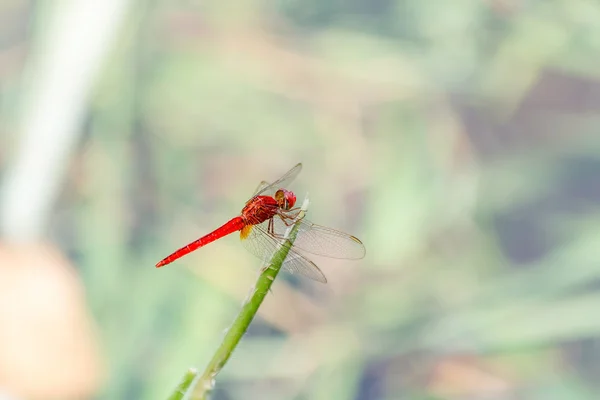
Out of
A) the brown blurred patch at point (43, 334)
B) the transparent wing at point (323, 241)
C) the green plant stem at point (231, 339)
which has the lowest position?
the green plant stem at point (231, 339)

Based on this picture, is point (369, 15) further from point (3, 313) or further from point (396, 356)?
point (3, 313)

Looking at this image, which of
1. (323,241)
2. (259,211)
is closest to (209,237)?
(259,211)

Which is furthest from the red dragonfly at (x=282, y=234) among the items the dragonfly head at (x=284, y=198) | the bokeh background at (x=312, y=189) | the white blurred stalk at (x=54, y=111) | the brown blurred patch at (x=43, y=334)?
the white blurred stalk at (x=54, y=111)

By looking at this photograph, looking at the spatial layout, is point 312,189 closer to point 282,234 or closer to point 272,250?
point 282,234

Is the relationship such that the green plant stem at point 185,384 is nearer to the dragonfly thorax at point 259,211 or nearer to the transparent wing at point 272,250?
the transparent wing at point 272,250

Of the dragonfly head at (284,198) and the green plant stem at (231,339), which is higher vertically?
the dragonfly head at (284,198)

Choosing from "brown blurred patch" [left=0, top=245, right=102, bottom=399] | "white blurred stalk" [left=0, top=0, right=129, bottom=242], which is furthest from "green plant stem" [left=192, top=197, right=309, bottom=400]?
"white blurred stalk" [left=0, top=0, right=129, bottom=242]

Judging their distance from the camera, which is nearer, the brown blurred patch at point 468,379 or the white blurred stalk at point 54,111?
the brown blurred patch at point 468,379

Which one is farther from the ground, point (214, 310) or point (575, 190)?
point (575, 190)

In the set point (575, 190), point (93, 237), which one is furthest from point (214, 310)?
point (575, 190)
